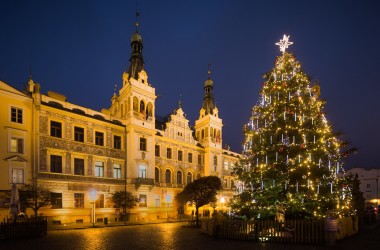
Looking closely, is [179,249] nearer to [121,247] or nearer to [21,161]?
[121,247]

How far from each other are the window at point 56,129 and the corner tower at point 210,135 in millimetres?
25784

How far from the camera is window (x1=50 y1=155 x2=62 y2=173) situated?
31812 millimetres

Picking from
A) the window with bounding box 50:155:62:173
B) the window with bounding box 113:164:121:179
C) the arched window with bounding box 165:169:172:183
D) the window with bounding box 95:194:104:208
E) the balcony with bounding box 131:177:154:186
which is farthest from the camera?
the arched window with bounding box 165:169:172:183

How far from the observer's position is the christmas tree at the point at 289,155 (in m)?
17.6

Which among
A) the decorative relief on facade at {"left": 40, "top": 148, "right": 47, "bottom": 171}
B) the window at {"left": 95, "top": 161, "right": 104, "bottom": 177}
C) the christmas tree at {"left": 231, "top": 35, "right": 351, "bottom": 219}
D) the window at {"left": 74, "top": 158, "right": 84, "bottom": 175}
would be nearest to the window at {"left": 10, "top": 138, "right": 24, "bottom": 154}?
the decorative relief on facade at {"left": 40, "top": 148, "right": 47, "bottom": 171}

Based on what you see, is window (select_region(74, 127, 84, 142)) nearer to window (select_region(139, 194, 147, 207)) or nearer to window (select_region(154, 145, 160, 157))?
window (select_region(139, 194, 147, 207))

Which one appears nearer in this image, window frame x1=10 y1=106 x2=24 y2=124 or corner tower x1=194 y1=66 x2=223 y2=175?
window frame x1=10 y1=106 x2=24 y2=124

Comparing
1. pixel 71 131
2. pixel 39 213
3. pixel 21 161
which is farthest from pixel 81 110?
pixel 39 213

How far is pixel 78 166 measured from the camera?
3400cm

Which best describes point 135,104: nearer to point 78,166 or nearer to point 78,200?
point 78,166

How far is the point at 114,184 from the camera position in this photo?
37031mm

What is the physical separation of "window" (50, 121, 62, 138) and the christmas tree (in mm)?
20914

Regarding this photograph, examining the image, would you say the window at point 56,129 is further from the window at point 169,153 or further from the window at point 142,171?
the window at point 169,153

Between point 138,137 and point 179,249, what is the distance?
26116 mm
